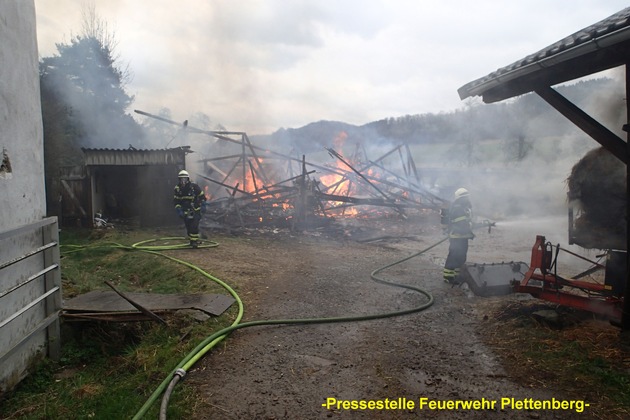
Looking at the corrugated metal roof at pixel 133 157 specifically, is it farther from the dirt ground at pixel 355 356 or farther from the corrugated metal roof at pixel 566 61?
the corrugated metal roof at pixel 566 61

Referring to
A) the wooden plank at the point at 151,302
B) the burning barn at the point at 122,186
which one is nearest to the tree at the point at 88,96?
the burning barn at the point at 122,186

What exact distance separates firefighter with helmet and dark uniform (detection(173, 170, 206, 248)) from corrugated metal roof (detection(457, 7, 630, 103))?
7.32m

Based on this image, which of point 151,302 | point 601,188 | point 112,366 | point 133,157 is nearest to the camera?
point 112,366

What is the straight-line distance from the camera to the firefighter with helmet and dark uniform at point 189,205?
10141 mm

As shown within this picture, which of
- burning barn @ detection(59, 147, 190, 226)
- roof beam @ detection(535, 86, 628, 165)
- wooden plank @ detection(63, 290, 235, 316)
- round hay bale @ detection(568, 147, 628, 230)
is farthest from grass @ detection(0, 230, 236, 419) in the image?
burning barn @ detection(59, 147, 190, 226)

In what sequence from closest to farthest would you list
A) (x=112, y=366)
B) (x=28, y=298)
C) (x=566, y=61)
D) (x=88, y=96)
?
1. (x=28, y=298)
2. (x=566, y=61)
3. (x=112, y=366)
4. (x=88, y=96)

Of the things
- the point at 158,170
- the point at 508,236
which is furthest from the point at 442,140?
the point at 158,170

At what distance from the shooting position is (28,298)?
4.27 metres

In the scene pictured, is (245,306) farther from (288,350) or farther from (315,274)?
(315,274)

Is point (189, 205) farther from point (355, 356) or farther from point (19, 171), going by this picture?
point (355, 356)

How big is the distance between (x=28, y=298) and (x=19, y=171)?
4.76 ft

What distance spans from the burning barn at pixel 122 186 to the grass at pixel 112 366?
6.71 m

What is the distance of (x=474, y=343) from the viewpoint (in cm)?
459

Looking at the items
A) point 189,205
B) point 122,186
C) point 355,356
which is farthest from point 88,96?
point 355,356
